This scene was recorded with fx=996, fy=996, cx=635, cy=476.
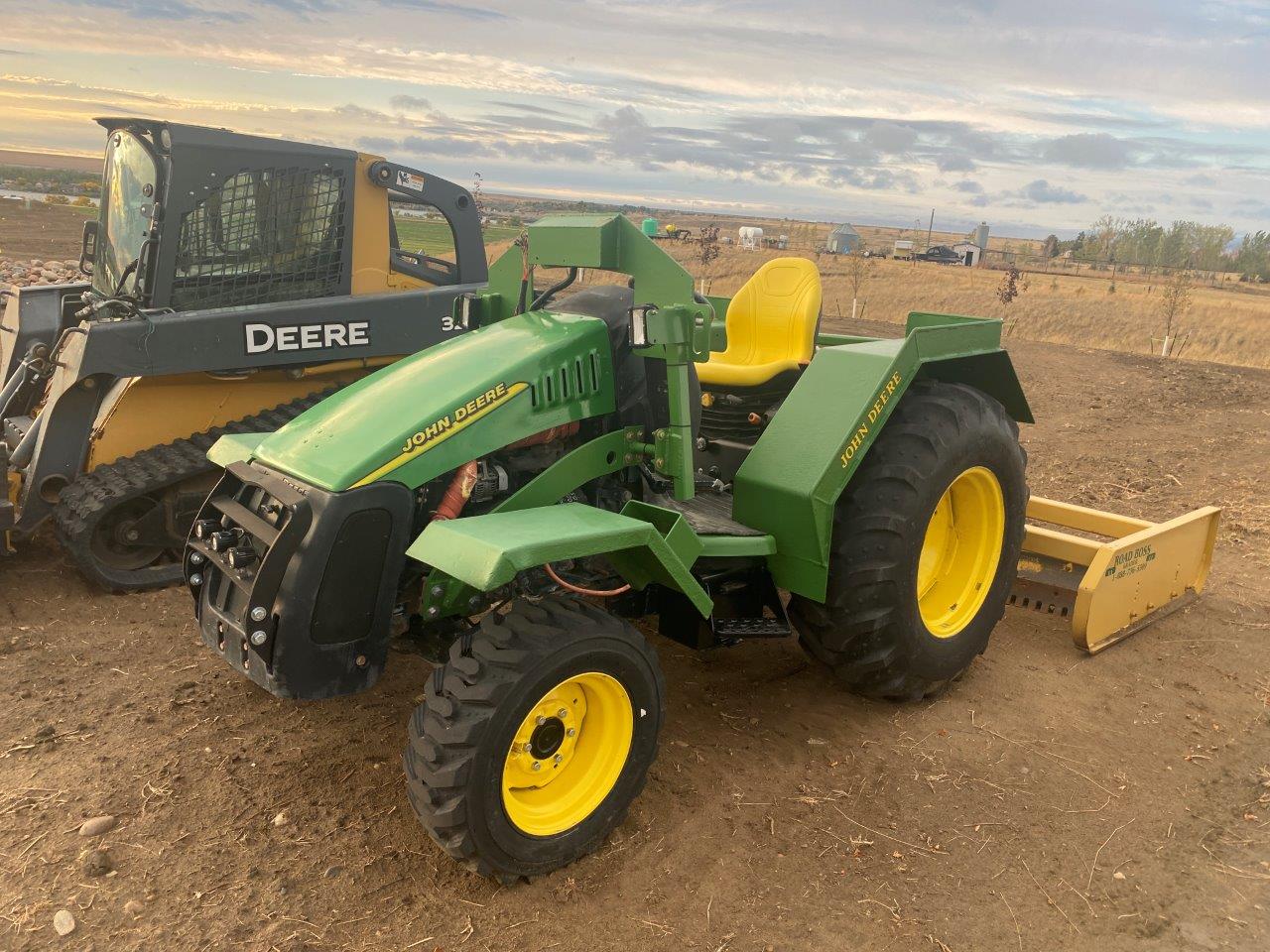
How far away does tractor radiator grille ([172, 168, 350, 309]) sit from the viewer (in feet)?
20.3

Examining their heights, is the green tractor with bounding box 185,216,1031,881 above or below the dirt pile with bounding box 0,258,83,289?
above

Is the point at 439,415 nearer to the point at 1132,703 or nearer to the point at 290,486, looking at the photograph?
the point at 290,486

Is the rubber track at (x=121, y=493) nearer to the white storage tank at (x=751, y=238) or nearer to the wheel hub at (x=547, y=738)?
the wheel hub at (x=547, y=738)

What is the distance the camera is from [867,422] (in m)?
3.92

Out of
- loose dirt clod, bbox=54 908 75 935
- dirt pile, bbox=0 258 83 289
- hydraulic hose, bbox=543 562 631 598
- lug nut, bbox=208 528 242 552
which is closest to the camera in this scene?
loose dirt clod, bbox=54 908 75 935

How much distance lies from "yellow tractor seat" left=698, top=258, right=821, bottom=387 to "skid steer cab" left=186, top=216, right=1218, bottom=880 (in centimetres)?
80

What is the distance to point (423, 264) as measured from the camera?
771 cm

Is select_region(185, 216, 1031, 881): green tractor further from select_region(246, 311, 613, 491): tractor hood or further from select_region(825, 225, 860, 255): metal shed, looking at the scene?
select_region(825, 225, 860, 255): metal shed

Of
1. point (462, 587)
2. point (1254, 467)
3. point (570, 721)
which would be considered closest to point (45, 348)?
point (462, 587)

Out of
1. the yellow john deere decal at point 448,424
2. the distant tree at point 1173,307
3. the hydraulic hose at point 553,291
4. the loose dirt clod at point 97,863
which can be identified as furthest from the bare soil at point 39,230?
the distant tree at point 1173,307

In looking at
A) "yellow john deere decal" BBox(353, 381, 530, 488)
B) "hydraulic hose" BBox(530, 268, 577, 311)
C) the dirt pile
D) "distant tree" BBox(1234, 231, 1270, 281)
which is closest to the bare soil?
the dirt pile

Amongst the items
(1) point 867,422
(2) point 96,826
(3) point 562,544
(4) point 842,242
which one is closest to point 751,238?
(4) point 842,242

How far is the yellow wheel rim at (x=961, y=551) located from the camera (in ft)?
15.1

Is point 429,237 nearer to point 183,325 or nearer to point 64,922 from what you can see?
point 183,325
